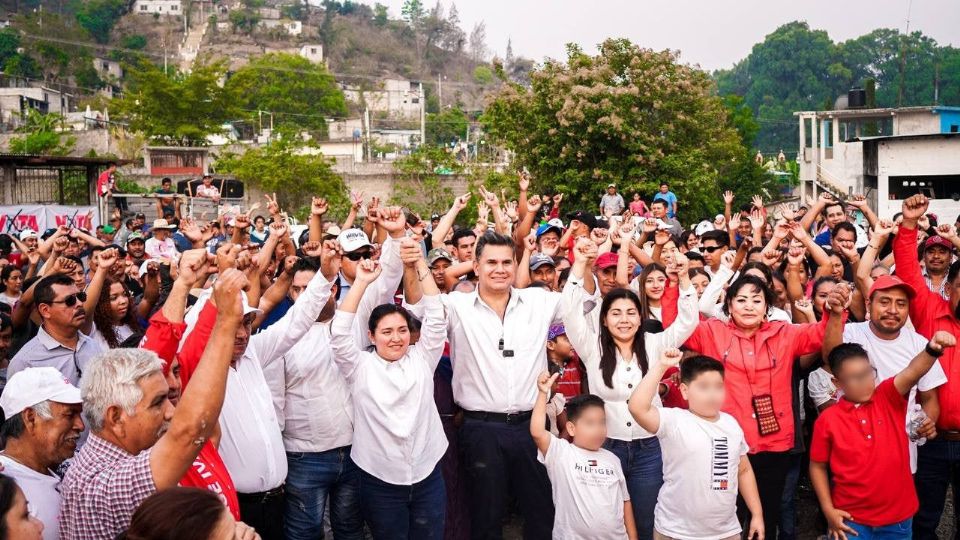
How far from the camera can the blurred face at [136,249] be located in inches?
395

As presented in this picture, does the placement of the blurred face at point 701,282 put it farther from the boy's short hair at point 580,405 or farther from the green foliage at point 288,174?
the green foliage at point 288,174

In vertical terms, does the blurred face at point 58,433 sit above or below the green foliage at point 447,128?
below

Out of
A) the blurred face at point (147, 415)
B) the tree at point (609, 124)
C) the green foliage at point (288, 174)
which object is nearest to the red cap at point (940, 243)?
the blurred face at point (147, 415)

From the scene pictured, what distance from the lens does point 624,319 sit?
4945mm

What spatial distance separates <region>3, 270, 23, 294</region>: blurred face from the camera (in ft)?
23.6

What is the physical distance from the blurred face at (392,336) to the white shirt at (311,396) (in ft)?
1.03

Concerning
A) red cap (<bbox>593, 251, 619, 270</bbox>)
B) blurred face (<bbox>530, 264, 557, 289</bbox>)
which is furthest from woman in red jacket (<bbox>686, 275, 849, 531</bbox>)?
blurred face (<bbox>530, 264, 557, 289</bbox>)

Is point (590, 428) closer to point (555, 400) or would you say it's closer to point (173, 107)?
point (555, 400)

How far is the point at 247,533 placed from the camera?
2568mm

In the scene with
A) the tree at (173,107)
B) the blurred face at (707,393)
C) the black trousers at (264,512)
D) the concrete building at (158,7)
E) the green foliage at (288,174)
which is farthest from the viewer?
the concrete building at (158,7)

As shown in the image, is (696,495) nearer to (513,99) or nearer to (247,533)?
(247,533)

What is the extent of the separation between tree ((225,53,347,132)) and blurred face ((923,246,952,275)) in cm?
7431

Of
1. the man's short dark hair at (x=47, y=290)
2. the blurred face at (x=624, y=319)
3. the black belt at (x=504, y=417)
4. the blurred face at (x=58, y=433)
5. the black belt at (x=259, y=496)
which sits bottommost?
the black belt at (x=259, y=496)

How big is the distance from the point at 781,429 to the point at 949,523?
2.18 m
